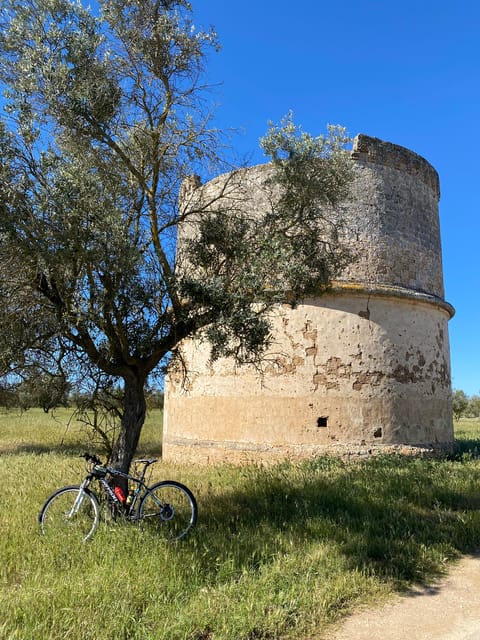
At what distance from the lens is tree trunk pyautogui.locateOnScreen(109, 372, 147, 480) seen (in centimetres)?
628

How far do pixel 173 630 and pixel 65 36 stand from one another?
5978 millimetres

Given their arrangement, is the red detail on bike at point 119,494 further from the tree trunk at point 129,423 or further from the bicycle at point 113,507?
the tree trunk at point 129,423

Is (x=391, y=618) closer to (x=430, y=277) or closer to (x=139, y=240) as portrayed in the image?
(x=139, y=240)

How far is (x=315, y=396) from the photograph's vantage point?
10703 mm

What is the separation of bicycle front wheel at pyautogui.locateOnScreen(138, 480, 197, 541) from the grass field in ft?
0.69

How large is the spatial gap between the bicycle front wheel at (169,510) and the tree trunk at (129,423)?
0.57 m

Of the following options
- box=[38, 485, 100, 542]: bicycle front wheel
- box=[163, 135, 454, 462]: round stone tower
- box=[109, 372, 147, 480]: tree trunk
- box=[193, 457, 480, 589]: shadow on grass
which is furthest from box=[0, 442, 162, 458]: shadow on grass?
box=[38, 485, 100, 542]: bicycle front wheel

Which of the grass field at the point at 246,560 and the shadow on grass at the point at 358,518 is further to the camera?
the shadow on grass at the point at 358,518

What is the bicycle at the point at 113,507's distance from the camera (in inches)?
215

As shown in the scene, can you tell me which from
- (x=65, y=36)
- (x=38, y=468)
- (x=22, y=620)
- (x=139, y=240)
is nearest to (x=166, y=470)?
(x=38, y=468)

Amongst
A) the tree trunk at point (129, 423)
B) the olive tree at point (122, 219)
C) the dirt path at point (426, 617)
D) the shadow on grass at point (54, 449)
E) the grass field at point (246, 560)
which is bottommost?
the dirt path at point (426, 617)

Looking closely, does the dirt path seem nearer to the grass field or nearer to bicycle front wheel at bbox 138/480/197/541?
the grass field

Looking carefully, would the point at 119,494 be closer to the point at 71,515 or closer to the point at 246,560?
the point at 71,515

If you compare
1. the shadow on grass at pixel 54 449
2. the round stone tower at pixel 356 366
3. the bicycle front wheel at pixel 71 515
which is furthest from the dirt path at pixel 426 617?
the shadow on grass at pixel 54 449
